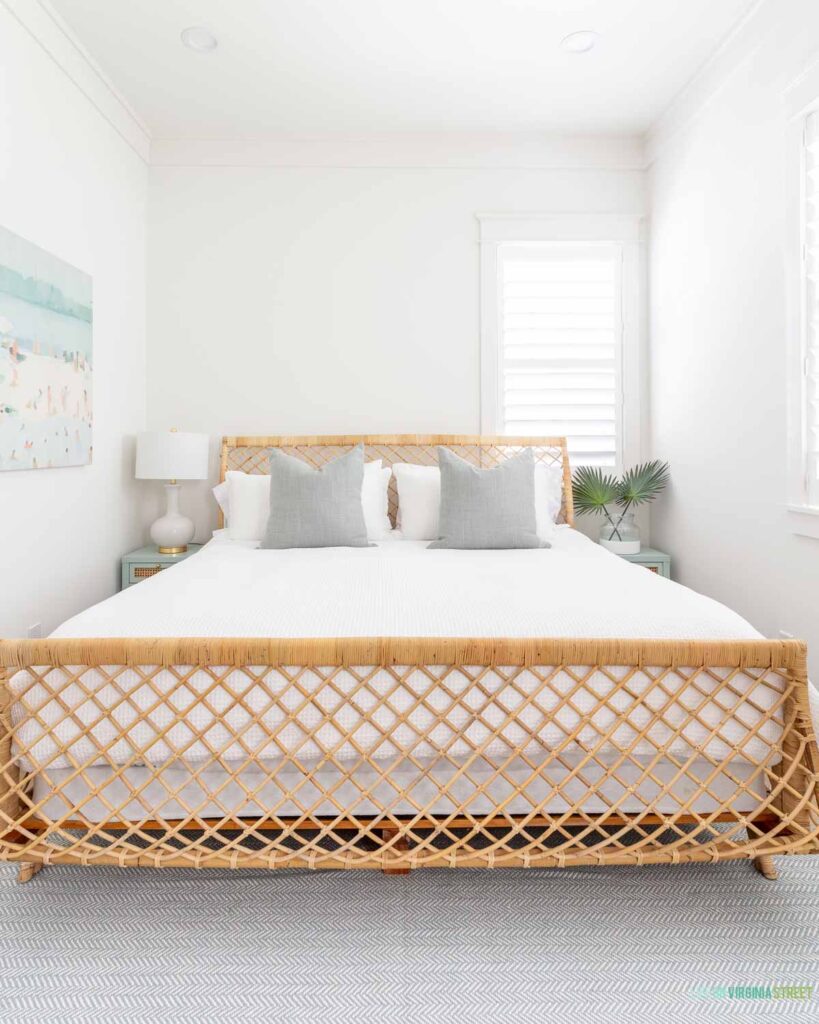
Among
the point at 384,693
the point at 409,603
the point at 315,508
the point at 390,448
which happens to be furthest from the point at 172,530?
the point at 384,693

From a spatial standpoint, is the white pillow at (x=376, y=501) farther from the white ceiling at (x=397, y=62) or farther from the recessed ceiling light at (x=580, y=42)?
the recessed ceiling light at (x=580, y=42)

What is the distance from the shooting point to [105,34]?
2.77 metres

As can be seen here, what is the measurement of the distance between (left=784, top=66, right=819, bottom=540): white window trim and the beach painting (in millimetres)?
2682

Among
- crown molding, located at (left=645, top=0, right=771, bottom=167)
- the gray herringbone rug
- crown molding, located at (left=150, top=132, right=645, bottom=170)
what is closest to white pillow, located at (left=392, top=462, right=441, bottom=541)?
the gray herringbone rug

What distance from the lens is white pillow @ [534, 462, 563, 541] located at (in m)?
3.05

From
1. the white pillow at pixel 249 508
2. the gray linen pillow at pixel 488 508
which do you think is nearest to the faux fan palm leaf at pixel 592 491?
the gray linen pillow at pixel 488 508

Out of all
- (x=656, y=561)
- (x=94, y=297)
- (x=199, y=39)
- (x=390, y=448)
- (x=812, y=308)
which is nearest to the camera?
(x=812, y=308)

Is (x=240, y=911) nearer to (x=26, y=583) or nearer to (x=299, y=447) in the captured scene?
(x=26, y=583)

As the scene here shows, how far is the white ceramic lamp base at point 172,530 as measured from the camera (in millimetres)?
3373

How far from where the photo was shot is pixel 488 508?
2803 millimetres

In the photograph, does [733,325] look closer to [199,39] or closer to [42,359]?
[199,39]

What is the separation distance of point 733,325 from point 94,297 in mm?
2721

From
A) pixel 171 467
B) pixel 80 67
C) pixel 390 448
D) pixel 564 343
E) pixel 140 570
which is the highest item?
pixel 80 67

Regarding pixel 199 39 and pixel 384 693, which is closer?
pixel 384 693
